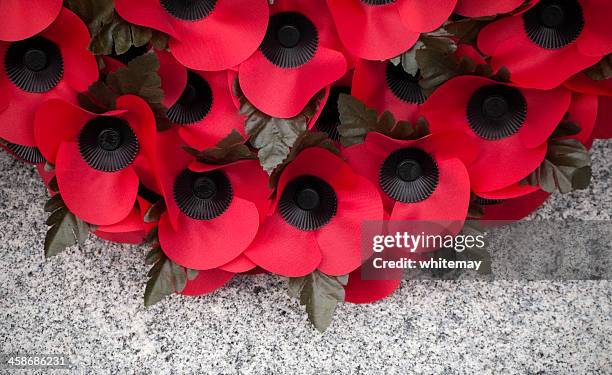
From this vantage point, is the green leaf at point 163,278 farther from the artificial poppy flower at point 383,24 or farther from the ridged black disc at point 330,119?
the artificial poppy flower at point 383,24

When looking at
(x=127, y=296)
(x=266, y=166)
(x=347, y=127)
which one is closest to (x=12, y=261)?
(x=127, y=296)

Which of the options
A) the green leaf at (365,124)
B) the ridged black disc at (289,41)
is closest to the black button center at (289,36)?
the ridged black disc at (289,41)

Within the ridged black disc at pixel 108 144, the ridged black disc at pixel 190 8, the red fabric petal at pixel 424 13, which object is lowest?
the ridged black disc at pixel 108 144

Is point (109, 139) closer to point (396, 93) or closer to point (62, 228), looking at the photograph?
point (62, 228)

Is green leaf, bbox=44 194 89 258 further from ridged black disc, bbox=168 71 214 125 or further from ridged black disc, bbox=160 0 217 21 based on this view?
ridged black disc, bbox=160 0 217 21

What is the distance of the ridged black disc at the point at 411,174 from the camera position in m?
0.95

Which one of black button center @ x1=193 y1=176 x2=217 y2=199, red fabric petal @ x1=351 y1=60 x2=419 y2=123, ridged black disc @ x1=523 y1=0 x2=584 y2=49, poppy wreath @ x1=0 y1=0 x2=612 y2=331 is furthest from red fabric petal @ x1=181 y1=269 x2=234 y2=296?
ridged black disc @ x1=523 y1=0 x2=584 y2=49

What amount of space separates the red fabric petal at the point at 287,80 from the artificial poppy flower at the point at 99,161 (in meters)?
0.16

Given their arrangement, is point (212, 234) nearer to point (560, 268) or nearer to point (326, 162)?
point (326, 162)

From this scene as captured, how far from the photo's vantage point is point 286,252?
3.16 feet

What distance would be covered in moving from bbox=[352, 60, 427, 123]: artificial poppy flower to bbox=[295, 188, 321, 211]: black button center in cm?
14

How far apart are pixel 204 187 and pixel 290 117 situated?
151mm

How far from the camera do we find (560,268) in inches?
40.9

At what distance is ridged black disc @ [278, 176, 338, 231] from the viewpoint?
96 cm
